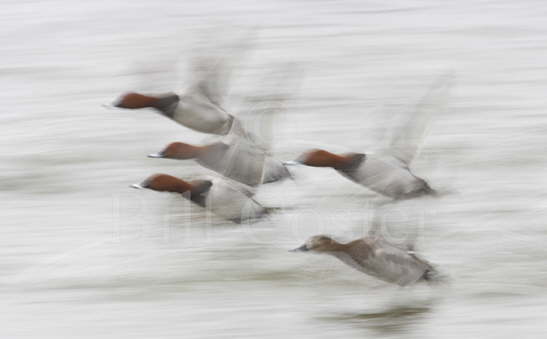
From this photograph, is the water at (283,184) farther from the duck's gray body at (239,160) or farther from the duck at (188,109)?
the duck at (188,109)

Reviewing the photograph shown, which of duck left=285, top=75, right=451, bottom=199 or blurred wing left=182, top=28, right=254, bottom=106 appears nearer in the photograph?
duck left=285, top=75, right=451, bottom=199

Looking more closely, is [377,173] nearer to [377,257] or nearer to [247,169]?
[247,169]

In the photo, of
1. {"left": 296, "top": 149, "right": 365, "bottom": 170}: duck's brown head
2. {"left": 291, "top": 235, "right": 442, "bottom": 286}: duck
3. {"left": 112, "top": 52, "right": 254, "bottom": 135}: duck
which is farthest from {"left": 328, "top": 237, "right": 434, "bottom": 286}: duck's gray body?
{"left": 112, "top": 52, "right": 254, "bottom": 135}: duck

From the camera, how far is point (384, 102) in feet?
25.6

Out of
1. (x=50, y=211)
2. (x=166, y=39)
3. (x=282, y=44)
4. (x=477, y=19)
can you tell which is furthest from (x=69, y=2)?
(x=50, y=211)

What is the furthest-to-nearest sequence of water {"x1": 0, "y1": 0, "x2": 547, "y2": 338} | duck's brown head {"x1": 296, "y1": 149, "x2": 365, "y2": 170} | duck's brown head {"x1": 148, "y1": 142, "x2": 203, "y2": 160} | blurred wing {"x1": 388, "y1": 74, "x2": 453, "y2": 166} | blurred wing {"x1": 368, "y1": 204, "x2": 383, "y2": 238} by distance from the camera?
duck's brown head {"x1": 148, "y1": 142, "x2": 203, "y2": 160} < blurred wing {"x1": 388, "y1": 74, "x2": 453, "y2": 166} < duck's brown head {"x1": 296, "y1": 149, "x2": 365, "y2": 170} < blurred wing {"x1": 368, "y1": 204, "x2": 383, "y2": 238} < water {"x1": 0, "y1": 0, "x2": 547, "y2": 338}

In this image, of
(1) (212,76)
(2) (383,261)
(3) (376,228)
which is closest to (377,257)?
(2) (383,261)

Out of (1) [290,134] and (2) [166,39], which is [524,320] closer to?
(1) [290,134]

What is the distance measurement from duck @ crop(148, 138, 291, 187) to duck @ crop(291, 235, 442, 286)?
2.73ft

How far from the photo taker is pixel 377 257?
188 inches

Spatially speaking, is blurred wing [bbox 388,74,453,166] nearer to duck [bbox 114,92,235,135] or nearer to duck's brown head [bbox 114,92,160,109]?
duck [bbox 114,92,235,135]

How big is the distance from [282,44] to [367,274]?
458 centimetres

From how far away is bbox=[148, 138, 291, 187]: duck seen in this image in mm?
5594

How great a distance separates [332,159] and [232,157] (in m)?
0.47
